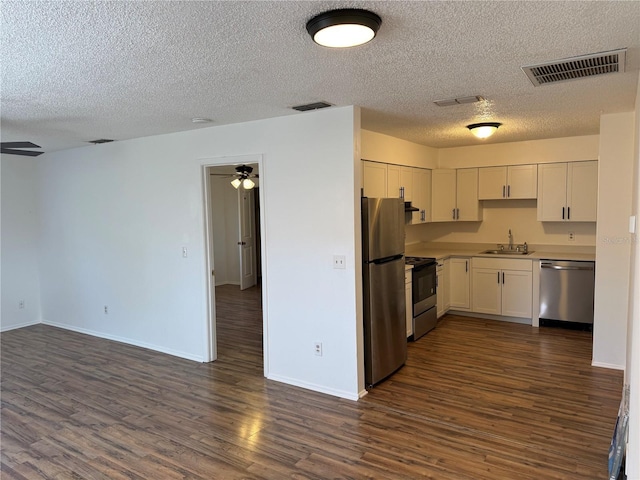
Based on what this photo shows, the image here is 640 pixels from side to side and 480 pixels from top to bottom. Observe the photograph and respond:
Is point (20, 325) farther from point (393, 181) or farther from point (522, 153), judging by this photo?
point (522, 153)

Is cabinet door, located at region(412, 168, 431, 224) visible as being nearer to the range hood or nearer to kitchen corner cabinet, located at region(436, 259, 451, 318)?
the range hood

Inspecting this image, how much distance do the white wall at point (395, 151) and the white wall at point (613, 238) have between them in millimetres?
2078

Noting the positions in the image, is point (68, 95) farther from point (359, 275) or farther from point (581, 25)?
point (581, 25)

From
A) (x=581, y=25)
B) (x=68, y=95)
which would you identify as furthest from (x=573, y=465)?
(x=68, y=95)

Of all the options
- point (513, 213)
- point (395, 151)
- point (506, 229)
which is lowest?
point (506, 229)

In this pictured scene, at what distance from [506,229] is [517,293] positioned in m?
1.11

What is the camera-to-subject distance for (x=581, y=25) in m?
1.99

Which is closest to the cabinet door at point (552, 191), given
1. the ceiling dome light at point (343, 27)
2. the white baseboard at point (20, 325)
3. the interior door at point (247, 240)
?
the ceiling dome light at point (343, 27)

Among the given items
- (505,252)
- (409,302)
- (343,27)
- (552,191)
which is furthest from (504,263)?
(343,27)

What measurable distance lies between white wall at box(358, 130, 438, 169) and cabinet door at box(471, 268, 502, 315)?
5.54ft

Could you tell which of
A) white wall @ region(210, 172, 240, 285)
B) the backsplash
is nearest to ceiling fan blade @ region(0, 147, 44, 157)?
white wall @ region(210, 172, 240, 285)

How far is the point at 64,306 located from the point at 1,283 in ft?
2.93

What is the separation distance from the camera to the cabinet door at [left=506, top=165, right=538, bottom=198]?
5.83 metres

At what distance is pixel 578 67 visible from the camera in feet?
8.50
